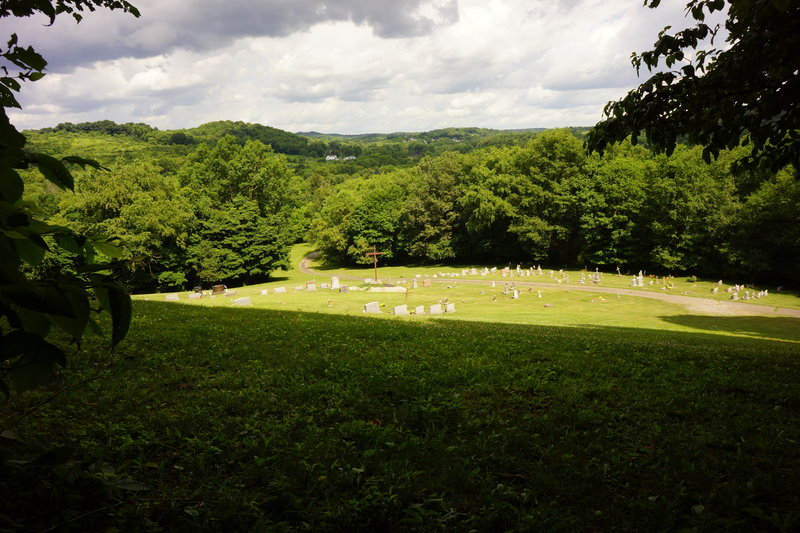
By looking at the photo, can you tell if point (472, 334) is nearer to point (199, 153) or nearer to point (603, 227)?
point (603, 227)

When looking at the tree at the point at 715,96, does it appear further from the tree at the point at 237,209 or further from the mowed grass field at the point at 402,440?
the tree at the point at 237,209

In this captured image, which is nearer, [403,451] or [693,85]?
[403,451]

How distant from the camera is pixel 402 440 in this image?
15.9 feet

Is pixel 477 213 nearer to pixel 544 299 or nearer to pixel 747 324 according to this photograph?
pixel 544 299

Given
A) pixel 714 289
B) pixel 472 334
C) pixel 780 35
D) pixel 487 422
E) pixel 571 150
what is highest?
pixel 571 150

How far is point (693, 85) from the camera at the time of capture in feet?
21.1

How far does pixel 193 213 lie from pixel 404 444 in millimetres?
49010

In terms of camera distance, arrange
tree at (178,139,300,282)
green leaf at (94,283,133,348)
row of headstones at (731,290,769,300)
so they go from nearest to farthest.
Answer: green leaf at (94,283,133,348), row of headstones at (731,290,769,300), tree at (178,139,300,282)

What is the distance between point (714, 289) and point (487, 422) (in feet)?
Answer: 123

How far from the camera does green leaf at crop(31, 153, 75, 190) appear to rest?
134 centimetres

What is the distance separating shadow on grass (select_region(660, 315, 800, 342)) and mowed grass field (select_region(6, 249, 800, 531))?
608 inches

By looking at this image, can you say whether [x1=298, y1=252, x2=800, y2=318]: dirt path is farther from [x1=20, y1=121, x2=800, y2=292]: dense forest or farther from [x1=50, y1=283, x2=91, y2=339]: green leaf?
[x1=50, y1=283, x2=91, y2=339]: green leaf

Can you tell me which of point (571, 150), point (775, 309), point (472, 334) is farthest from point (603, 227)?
Answer: point (472, 334)

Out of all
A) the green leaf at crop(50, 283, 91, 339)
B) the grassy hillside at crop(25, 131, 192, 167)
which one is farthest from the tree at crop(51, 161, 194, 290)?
the grassy hillside at crop(25, 131, 192, 167)
